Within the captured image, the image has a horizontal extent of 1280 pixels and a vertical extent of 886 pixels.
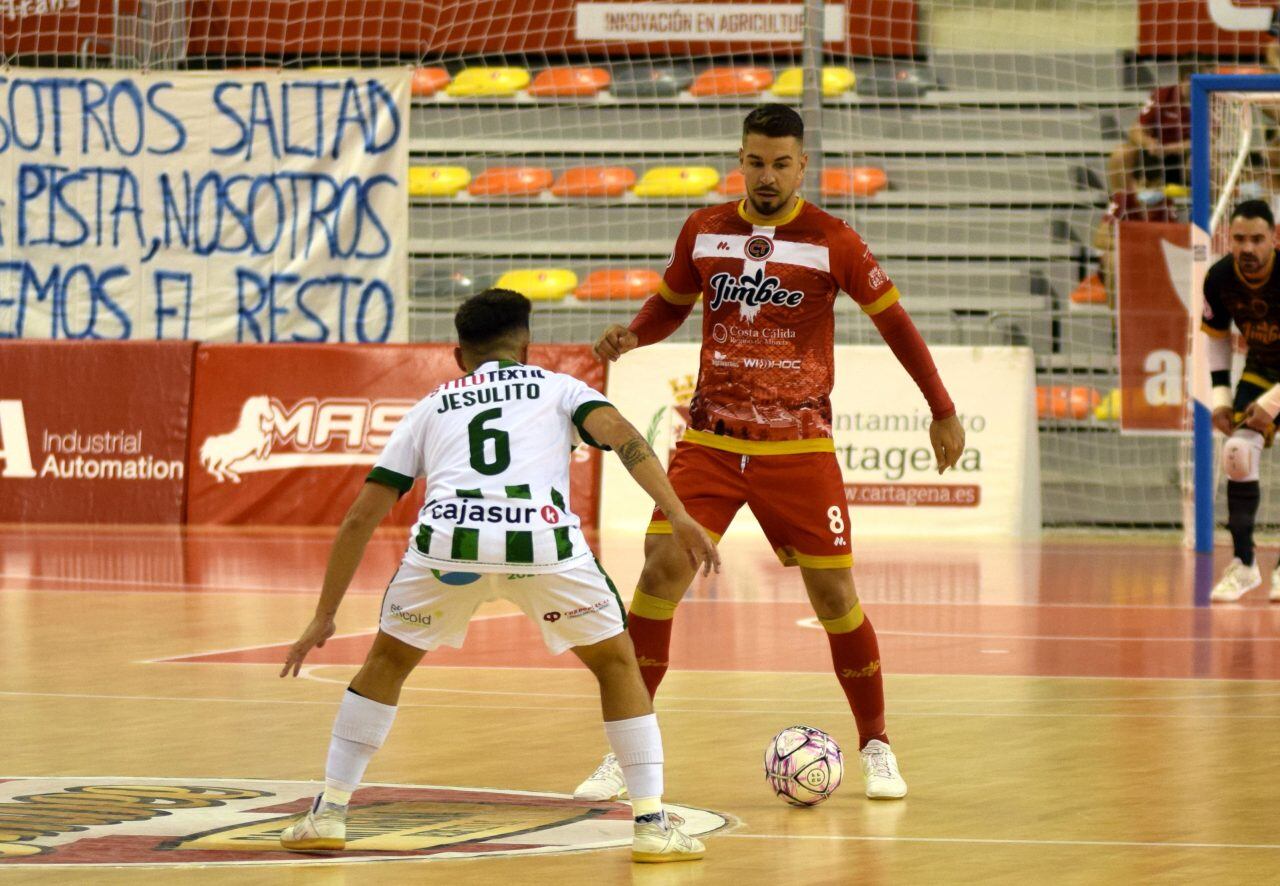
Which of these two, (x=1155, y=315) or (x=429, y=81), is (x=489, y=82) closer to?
(x=429, y=81)

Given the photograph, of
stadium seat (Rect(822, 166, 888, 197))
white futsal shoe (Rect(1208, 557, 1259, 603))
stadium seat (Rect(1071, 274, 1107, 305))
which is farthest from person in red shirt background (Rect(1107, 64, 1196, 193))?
white futsal shoe (Rect(1208, 557, 1259, 603))

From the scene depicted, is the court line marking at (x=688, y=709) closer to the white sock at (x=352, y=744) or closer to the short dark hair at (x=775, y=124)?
the short dark hair at (x=775, y=124)

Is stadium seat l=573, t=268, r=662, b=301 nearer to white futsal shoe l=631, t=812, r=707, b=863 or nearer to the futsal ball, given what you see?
the futsal ball

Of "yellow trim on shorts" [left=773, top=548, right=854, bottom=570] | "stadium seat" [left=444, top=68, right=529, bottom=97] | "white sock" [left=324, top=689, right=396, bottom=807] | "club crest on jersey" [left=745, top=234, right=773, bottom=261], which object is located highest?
"stadium seat" [left=444, top=68, right=529, bottom=97]

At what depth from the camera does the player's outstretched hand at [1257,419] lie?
13055 millimetres

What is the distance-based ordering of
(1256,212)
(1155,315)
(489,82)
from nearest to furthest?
(1256,212) → (1155,315) → (489,82)

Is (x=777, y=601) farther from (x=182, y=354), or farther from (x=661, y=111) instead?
(x=661, y=111)

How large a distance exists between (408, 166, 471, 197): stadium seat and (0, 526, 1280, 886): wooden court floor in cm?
849

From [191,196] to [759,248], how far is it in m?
15.2

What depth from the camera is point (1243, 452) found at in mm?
13484

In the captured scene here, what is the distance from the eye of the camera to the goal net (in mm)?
20594

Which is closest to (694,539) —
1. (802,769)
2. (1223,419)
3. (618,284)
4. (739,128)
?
(802,769)

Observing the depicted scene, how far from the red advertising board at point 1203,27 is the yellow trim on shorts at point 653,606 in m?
15.7

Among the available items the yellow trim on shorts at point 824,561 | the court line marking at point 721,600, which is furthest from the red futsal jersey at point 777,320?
the court line marking at point 721,600
